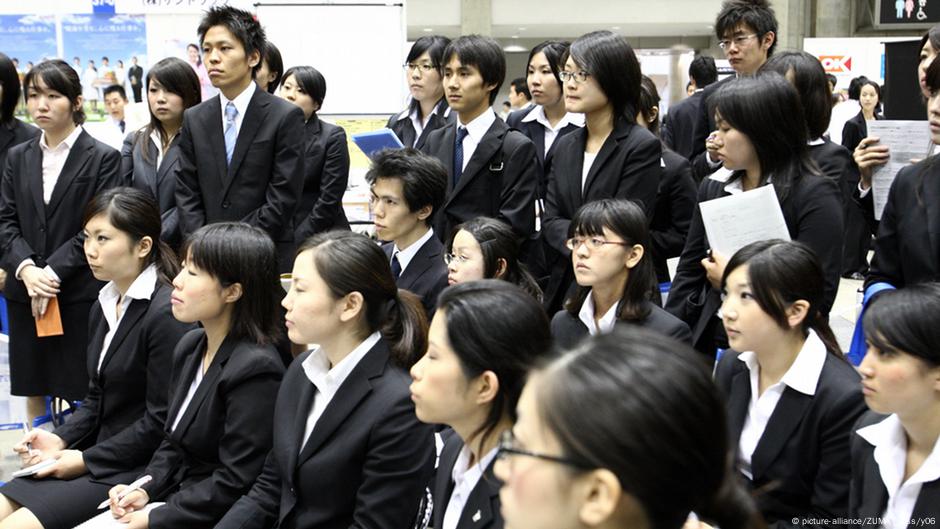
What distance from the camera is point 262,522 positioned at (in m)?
2.34

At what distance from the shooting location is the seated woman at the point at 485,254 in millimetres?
3188

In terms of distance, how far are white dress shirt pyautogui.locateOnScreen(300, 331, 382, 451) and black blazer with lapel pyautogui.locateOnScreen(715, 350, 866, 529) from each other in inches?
35.8

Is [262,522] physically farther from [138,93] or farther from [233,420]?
[138,93]

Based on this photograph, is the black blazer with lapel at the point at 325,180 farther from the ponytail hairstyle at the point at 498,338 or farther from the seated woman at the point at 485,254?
the ponytail hairstyle at the point at 498,338

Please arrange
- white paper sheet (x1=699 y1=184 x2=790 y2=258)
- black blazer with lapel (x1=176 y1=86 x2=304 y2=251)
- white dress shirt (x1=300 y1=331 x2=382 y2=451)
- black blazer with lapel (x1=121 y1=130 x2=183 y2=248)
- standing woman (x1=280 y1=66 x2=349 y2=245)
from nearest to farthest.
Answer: white dress shirt (x1=300 y1=331 x2=382 y2=451)
white paper sheet (x1=699 y1=184 x2=790 y2=258)
black blazer with lapel (x1=176 y1=86 x2=304 y2=251)
black blazer with lapel (x1=121 y1=130 x2=183 y2=248)
standing woman (x1=280 y1=66 x2=349 y2=245)

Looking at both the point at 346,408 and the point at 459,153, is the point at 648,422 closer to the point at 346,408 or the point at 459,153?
the point at 346,408

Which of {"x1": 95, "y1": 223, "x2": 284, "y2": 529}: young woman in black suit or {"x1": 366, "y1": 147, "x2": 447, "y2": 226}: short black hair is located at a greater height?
{"x1": 366, "y1": 147, "x2": 447, "y2": 226}: short black hair

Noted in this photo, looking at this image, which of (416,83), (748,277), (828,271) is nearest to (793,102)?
(828,271)

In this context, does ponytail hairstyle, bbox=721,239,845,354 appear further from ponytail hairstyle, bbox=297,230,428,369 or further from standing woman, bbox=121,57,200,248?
standing woman, bbox=121,57,200,248

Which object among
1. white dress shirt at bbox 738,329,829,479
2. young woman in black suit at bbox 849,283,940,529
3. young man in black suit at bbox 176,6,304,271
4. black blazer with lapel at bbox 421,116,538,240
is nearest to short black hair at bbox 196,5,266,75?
young man in black suit at bbox 176,6,304,271

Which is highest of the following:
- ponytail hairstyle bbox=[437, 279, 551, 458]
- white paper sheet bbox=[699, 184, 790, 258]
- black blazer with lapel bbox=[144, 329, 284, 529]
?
white paper sheet bbox=[699, 184, 790, 258]

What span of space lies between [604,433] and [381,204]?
227 centimetres

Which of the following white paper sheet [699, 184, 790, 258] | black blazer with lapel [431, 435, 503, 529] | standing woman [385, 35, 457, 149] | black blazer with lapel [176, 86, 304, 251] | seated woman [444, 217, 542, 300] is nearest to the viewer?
black blazer with lapel [431, 435, 503, 529]

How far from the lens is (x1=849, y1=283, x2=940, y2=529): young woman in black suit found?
182 cm
